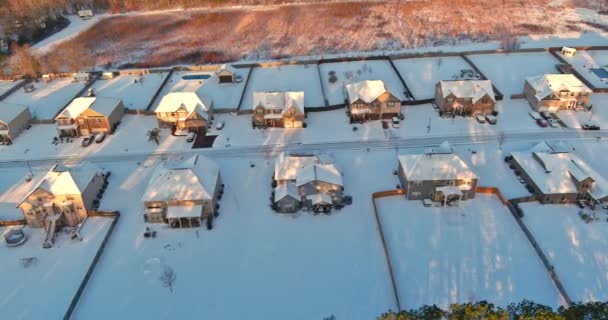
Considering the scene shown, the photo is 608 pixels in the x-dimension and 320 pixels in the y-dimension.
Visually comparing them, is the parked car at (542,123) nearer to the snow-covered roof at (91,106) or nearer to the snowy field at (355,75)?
the snowy field at (355,75)

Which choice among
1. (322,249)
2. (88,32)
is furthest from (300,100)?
(88,32)

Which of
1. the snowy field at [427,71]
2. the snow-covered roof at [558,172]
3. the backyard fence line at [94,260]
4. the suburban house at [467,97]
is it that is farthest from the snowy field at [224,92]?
the snow-covered roof at [558,172]

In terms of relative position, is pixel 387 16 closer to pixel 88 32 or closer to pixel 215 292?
pixel 88 32

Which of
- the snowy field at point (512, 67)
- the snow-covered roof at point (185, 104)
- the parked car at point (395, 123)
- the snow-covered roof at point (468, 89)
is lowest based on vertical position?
Answer: the parked car at point (395, 123)

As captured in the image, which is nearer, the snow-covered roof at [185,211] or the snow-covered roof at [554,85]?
the snow-covered roof at [185,211]

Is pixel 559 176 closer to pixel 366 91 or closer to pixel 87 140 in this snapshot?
pixel 366 91

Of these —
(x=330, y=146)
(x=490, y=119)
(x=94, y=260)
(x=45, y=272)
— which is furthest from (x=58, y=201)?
(x=490, y=119)

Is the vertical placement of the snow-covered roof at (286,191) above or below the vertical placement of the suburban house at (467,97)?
below
